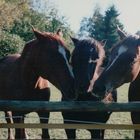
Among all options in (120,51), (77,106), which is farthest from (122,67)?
(77,106)

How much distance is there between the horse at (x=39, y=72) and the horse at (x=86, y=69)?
4.4 inches

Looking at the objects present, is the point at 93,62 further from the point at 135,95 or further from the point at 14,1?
the point at 14,1

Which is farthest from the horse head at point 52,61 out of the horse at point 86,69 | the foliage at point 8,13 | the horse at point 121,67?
the foliage at point 8,13

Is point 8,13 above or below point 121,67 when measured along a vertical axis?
above

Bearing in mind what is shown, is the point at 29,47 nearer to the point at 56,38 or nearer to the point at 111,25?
the point at 56,38

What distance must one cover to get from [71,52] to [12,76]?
4.45 feet

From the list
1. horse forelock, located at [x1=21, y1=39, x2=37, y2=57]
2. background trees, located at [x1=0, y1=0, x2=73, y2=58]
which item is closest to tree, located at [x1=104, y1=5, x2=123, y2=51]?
background trees, located at [x1=0, y1=0, x2=73, y2=58]

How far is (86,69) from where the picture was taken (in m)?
6.02

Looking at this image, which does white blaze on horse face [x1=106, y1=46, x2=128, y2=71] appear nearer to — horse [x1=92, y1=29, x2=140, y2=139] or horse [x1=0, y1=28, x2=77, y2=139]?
horse [x1=92, y1=29, x2=140, y2=139]

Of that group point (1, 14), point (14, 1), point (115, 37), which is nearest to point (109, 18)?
point (115, 37)

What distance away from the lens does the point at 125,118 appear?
38.6 ft

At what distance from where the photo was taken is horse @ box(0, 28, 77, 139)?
6.05 meters

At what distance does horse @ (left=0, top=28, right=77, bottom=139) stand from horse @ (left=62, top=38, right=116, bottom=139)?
0.37ft

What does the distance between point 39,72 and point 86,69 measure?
897 mm
